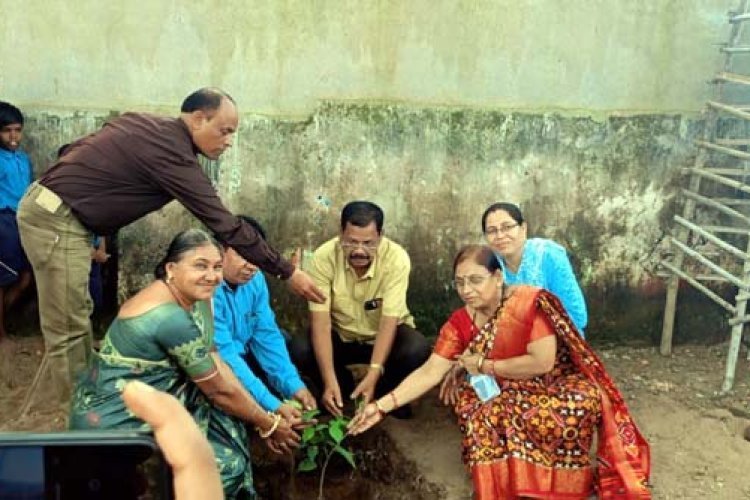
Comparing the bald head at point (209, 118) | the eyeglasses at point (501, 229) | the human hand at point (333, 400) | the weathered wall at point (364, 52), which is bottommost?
the human hand at point (333, 400)

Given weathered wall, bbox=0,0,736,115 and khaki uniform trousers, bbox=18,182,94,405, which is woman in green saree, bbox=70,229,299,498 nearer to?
khaki uniform trousers, bbox=18,182,94,405

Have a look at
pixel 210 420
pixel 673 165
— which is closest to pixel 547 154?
pixel 673 165

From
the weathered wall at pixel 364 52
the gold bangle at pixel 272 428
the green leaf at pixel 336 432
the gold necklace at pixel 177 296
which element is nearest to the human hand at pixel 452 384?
the green leaf at pixel 336 432

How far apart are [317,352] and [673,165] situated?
8.80 feet

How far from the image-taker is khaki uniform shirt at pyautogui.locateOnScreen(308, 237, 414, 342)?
4.28 metres

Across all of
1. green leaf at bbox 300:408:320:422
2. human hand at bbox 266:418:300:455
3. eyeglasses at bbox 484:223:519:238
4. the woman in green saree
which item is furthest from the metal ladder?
the woman in green saree

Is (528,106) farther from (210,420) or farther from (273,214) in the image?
(210,420)

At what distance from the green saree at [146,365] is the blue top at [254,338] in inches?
19.4

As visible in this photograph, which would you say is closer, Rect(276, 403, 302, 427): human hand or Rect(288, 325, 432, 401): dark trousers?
Rect(276, 403, 302, 427): human hand

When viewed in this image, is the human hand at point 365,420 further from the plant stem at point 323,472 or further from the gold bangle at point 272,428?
the gold bangle at point 272,428

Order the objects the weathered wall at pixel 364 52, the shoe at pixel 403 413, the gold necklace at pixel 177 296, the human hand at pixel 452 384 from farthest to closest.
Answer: the weathered wall at pixel 364 52 → the shoe at pixel 403 413 → the human hand at pixel 452 384 → the gold necklace at pixel 177 296

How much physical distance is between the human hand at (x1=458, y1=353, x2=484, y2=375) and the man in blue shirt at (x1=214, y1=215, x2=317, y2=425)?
29.3 inches

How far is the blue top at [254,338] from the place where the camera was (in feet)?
12.0

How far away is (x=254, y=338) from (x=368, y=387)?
0.62 metres
